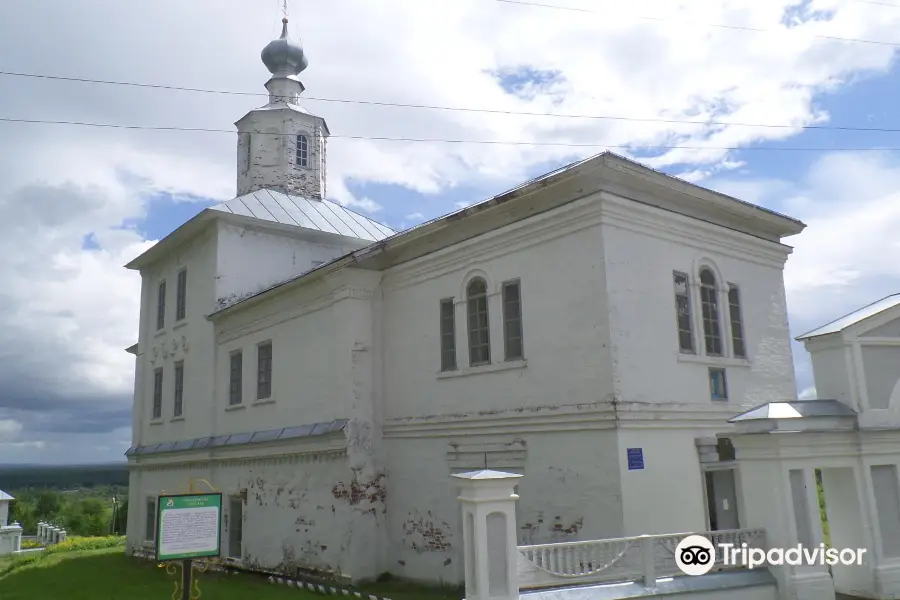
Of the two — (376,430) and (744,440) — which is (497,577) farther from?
(376,430)

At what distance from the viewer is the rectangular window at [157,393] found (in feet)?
71.9

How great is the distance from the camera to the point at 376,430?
14.3 metres

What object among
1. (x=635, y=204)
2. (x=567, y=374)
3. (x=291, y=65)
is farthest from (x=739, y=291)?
(x=291, y=65)

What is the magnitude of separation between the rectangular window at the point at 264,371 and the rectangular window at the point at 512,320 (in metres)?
7.17

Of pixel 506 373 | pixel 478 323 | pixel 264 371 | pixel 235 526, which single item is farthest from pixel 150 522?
pixel 506 373

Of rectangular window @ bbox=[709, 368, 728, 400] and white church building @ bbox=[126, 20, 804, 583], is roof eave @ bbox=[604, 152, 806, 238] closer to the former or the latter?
white church building @ bbox=[126, 20, 804, 583]

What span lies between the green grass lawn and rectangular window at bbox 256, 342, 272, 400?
393cm

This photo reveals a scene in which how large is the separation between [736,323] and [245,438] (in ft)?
35.1

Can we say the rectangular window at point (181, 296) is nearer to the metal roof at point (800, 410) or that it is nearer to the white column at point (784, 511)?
the metal roof at point (800, 410)

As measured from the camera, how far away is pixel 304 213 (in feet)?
69.8

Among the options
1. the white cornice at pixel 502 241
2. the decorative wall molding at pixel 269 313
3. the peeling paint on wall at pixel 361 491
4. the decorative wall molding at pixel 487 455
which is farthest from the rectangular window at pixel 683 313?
the decorative wall molding at pixel 269 313

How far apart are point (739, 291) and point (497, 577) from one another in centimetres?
718

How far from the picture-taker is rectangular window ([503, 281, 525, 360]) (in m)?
12.0

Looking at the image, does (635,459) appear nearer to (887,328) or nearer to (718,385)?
(718,385)
